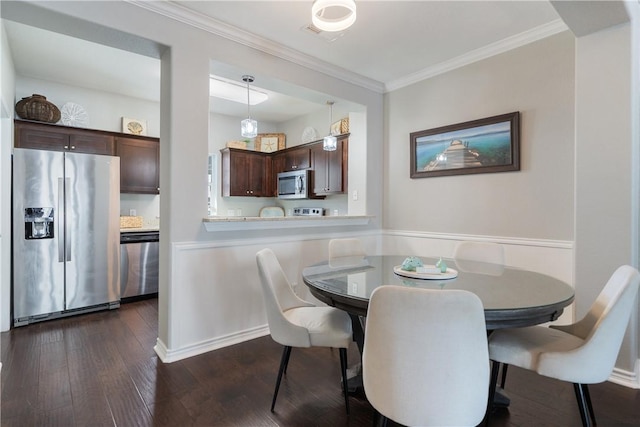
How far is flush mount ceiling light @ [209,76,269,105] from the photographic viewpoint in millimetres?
3991

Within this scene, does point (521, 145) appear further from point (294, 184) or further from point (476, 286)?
point (294, 184)

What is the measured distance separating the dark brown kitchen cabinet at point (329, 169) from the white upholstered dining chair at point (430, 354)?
335 cm

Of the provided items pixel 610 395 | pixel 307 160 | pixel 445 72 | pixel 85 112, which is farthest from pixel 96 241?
pixel 610 395

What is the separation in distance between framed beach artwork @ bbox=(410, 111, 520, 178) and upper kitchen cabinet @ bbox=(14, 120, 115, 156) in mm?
3816

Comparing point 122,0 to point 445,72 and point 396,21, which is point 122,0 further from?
point 445,72

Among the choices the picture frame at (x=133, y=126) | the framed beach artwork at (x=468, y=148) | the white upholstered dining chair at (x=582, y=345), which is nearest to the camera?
the white upholstered dining chair at (x=582, y=345)

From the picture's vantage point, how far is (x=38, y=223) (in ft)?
10.7

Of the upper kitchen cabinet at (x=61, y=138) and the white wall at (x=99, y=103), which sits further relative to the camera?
the white wall at (x=99, y=103)

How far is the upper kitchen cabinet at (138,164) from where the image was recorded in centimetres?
429

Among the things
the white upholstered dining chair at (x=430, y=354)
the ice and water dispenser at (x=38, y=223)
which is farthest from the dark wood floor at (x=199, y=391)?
the ice and water dispenser at (x=38, y=223)

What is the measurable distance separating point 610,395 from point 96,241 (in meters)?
4.62

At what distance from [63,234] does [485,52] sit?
4547 mm

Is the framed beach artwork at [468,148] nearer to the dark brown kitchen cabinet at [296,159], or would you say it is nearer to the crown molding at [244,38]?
the crown molding at [244,38]

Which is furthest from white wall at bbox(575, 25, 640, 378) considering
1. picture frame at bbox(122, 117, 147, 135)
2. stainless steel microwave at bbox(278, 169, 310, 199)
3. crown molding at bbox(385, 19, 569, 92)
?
picture frame at bbox(122, 117, 147, 135)
